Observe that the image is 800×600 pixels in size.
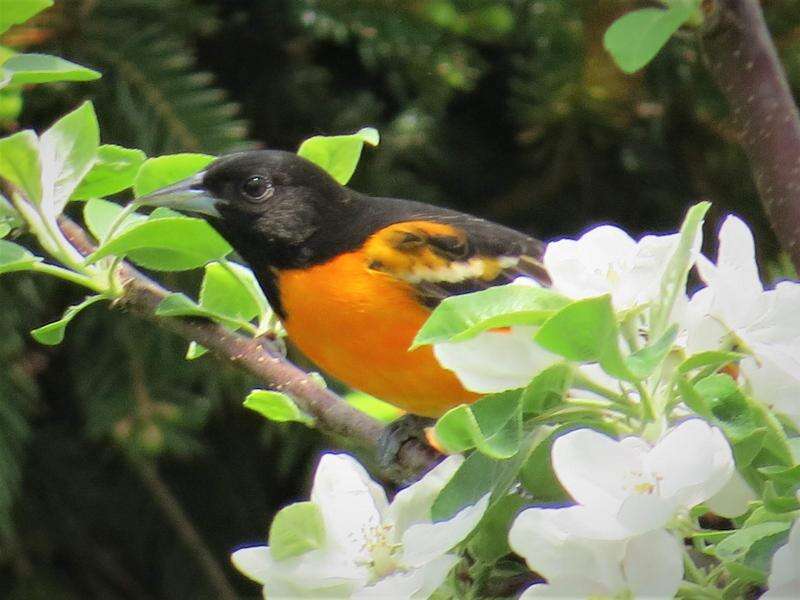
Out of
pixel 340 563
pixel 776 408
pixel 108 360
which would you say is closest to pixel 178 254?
pixel 340 563

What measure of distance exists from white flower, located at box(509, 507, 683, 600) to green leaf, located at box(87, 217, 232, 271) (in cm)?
39

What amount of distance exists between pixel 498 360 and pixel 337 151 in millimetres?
450

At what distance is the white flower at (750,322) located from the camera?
641 mm

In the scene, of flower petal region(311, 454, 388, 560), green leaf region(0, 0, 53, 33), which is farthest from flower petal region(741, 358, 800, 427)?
green leaf region(0, 0, 53, 33)

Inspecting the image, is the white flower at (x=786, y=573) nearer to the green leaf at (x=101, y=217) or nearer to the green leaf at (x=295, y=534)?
the green leaf at (x=295, y=534)

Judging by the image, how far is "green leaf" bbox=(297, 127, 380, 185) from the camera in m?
1.01

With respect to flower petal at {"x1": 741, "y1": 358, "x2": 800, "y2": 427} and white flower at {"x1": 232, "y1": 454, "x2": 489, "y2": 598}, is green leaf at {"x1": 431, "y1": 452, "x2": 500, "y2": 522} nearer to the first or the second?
white flower at {"x1": 232, "y1": 454, "x2": 489, "y2": 598}

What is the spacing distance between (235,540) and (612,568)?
180 cm

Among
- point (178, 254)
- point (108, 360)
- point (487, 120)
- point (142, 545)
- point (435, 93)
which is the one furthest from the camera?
point (487, 120)

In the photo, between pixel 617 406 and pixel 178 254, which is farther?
pixel 178 254

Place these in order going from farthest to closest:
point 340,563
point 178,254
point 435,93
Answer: point 435,93, point 178,254, point 340,563

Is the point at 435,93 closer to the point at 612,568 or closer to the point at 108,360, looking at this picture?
the point at 108,360

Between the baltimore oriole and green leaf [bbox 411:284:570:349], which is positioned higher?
green leaf [bbox 411:284:570:349]

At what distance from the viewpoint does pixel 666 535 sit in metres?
0.57
